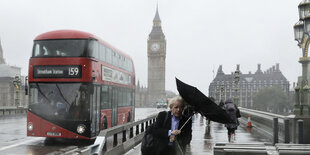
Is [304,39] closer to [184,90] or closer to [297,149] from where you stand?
[297,149]

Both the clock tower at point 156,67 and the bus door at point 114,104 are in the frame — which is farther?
the clock tower at point 156,67

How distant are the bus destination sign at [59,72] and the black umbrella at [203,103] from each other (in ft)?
29.1

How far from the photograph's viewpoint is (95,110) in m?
13.4

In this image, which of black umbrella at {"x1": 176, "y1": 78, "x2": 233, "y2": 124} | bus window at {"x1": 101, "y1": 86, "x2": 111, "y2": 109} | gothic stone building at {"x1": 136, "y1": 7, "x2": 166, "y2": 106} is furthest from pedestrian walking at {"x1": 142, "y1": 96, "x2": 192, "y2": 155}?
gothic stone building at {"x1": 136, "y1": 7, "x2": 166, "y2": 106}

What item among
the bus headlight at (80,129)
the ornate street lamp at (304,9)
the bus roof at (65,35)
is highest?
the ornate street lamp at (304,9)

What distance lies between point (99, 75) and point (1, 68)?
121 meters

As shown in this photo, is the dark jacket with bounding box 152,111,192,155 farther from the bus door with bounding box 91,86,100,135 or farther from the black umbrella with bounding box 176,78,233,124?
the bus door with bounding box 91,86,100,135

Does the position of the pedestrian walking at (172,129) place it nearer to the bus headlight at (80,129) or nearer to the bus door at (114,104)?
the bus headlight at (80,129)

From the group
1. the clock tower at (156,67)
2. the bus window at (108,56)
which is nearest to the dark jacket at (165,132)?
the bus window at (108,56)

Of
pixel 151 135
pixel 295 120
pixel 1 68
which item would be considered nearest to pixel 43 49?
pixel 295 120

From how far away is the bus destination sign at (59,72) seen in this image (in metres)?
12.8

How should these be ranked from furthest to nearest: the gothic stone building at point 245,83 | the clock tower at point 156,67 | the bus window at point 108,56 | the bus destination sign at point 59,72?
1. the gothic stone building at point 245,83
2. the clock tower at point 156,67
3. the bus window at point 108,56
4. the bus destination sign at point 59,72

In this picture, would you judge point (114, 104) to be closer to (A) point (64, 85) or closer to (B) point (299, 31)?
(A) point (64, 85)

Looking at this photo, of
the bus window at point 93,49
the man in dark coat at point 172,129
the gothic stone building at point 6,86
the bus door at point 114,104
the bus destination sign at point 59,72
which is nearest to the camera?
the man in dark coat at point 172,129
